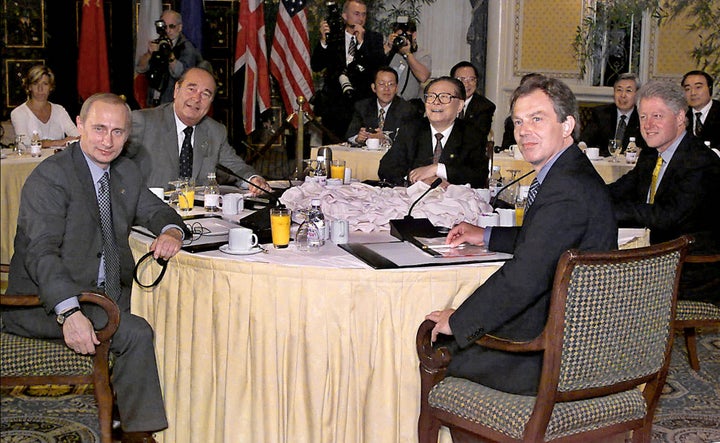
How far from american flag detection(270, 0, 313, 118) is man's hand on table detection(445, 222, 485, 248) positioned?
6.26 metres

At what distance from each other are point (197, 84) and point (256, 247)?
5.96ft

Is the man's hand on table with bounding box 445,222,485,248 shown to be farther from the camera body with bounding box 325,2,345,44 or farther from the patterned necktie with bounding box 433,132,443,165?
the camera body with bounding box 325,2,345,44

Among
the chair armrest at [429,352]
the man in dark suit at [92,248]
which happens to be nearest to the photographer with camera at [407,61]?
the man in dark suit at [92,248]

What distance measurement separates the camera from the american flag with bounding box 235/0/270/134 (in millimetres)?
9219

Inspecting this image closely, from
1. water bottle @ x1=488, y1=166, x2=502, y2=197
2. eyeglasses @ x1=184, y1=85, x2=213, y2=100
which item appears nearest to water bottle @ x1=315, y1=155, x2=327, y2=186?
eyeglasses @ x1=184, y1=85, x2=213, y2=100

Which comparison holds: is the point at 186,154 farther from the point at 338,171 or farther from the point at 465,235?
the point at 465,235

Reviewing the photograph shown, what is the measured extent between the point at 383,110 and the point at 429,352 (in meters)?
4.83

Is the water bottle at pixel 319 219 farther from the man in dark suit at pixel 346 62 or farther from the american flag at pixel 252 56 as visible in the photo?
the american flag at pixel 252 56

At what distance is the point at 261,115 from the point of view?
10125 mm

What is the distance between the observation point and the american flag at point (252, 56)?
9.22 meters

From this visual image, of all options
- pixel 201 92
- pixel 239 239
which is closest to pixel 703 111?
pixel 201 92

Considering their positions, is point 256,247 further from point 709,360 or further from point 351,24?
point 351,24

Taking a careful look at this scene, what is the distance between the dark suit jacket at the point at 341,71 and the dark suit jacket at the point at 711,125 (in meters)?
2.84

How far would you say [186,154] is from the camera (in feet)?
15.6
